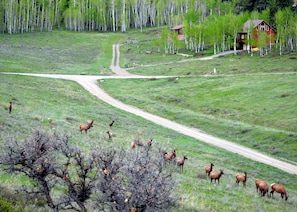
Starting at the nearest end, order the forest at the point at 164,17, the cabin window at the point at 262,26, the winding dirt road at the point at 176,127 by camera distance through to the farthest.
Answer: the winding dirt road at the point at 176,127 → the forest at the point at 164,17 → the cabin window at the point at 262,26

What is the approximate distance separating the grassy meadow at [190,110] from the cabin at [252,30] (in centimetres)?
725

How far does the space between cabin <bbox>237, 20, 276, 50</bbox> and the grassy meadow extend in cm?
725

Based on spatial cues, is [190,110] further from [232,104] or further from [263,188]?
[263,188]

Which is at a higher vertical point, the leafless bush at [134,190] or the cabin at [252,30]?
the cabin at [252,30]

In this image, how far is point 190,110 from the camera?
2023 inches

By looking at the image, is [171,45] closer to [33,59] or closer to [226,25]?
[226,25]

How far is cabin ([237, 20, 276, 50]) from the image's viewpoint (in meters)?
90.2

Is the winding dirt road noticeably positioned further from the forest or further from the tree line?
the tree line

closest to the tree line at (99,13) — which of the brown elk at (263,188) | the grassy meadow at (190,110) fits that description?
the grassy meadow at (190,110)

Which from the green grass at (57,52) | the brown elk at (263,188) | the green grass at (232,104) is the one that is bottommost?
the brown elk at (263,188)

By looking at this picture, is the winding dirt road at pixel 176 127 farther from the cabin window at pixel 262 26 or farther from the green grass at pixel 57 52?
the cabin window at pixel 262 26

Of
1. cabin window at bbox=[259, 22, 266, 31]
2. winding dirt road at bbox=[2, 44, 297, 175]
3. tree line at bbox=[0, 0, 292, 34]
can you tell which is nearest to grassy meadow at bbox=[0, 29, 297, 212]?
winding dirt road at bbox=[2, 44, 297, 175]

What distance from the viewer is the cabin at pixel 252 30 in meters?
90.2

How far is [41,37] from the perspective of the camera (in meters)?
117
